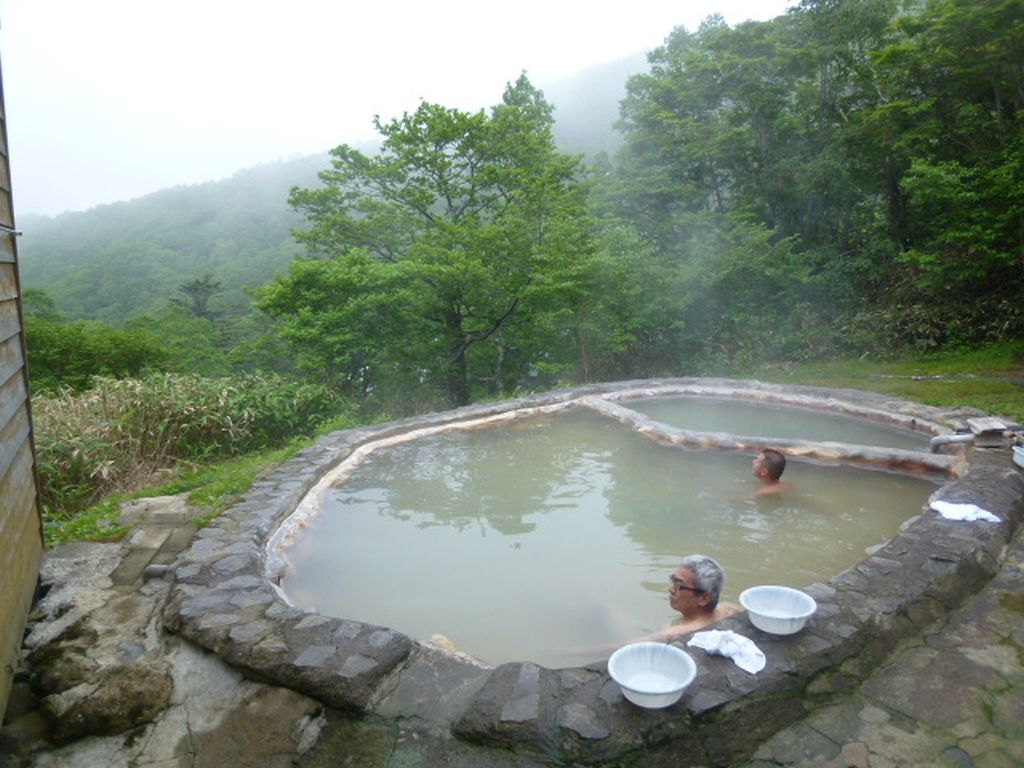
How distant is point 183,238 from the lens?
105ft

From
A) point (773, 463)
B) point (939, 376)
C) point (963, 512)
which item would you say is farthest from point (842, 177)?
point (963, 512)

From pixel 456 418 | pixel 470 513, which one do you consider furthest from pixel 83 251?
pixel 470 513

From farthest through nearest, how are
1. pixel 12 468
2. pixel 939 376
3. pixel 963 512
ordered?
pixel 939 376 < pixel 963 512 < pixel 12 468

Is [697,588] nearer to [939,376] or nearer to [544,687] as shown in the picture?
[544,687]

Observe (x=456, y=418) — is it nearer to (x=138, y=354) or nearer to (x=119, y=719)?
(x=119, y=719)

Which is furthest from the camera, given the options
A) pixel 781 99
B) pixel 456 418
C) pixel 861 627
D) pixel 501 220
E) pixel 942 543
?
pixel 781 99

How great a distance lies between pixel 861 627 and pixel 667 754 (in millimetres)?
1109

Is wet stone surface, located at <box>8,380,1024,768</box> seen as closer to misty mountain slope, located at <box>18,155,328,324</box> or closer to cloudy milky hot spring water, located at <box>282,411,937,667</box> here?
cloudy milky hot spring water, located at <box>282,411,937,667</box>

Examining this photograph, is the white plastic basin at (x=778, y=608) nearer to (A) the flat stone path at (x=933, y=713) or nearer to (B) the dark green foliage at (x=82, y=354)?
(A) the flat stone path at (x=933, y=713)

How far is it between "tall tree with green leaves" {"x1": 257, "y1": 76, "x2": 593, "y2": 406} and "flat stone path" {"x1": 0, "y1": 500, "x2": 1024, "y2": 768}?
6.93m

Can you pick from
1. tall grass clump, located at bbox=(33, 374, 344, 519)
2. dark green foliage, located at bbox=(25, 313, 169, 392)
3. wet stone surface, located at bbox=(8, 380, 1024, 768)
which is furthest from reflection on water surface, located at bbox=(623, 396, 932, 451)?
dark green foliage, located at bbox=(25, 313, 169, 392)

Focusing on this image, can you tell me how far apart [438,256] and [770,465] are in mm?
6537

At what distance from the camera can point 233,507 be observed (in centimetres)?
433

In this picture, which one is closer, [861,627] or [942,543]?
[861,627]
